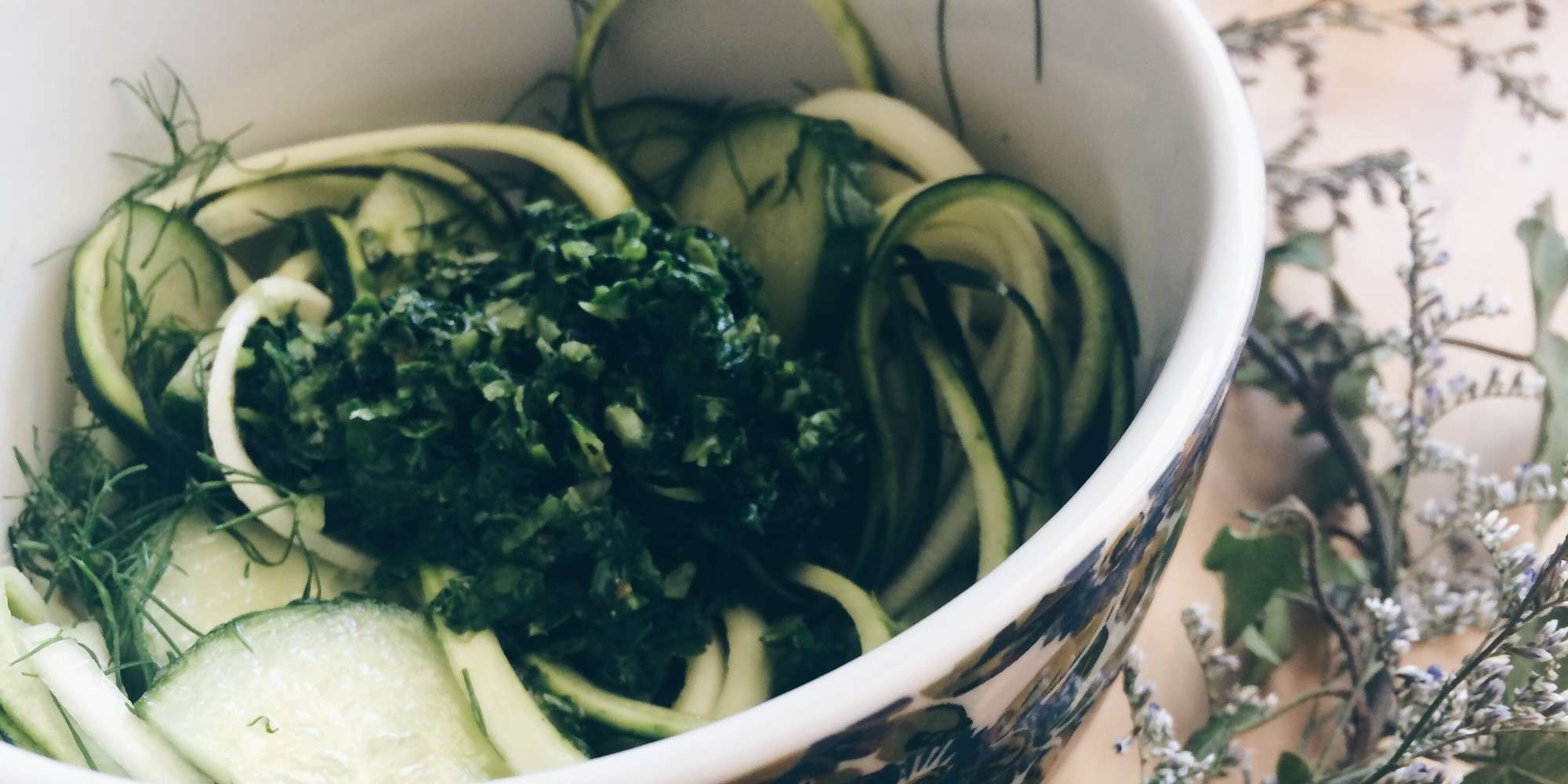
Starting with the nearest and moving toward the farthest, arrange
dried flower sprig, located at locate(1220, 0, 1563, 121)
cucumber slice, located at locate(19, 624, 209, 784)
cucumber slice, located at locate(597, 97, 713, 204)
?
cucumber slice, located at locate(19, 624, 209, 784)
cucumber slice, located at locate(597, 97, 713, 204)
dried flower sprig, located at locate(1220, 0, 1563, 121)

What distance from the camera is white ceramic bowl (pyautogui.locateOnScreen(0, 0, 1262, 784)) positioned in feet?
1.48

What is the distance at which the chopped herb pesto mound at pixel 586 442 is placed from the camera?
2.15 ft

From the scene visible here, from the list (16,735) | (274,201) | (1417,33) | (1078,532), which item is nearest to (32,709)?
(16,735)

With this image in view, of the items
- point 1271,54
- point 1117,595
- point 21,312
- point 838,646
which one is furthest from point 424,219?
point 1271,54

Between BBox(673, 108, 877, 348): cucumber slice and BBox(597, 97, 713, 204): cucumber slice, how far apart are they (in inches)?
3.0

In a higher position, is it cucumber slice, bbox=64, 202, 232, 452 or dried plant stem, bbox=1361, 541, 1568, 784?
cucumber slice, bbox=64, 202, 232, 452

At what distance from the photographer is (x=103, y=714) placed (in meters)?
0.58

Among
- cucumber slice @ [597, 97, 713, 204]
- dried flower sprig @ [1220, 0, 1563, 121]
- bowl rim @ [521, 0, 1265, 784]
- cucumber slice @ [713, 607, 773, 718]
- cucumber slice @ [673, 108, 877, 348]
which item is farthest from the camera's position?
dried flower sprig @ [1220, 0, 1563, 121]

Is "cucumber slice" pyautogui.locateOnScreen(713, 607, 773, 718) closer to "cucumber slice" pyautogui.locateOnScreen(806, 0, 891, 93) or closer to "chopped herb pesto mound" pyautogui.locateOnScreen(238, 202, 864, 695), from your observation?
"chopped herb pesto mound" pyautogui.locateOnScreen(238, 202, 864, 695)

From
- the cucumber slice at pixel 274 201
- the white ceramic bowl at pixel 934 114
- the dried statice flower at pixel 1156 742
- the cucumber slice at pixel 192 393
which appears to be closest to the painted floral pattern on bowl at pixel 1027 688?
the white ceramic bowl at pixel 934 114

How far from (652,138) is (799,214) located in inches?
7.1

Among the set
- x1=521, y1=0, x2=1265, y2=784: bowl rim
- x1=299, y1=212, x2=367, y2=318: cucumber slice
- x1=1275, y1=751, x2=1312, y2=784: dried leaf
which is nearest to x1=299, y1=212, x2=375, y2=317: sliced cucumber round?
x1=299, y1=212, x2=367, y2=318: cucumber slice

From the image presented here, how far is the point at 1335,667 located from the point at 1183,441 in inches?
16.6

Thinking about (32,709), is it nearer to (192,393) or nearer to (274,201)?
(192,393)
